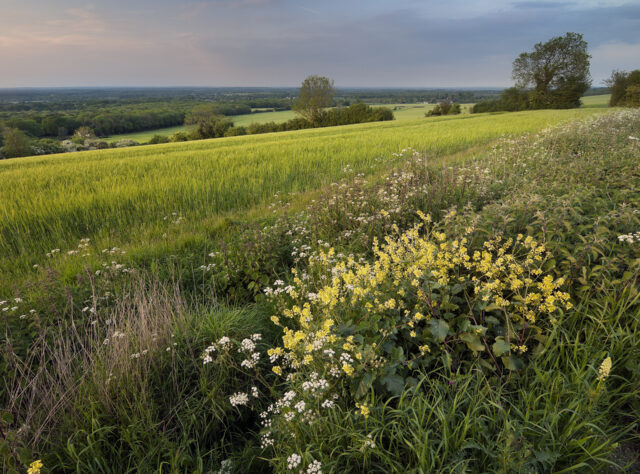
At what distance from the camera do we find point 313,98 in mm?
65312

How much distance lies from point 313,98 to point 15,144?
1921 inches

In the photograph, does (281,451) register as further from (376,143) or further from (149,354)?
(376,143)

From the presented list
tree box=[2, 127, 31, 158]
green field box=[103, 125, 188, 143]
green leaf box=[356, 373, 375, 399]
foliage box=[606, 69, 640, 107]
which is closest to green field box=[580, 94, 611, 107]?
foliage box=[606, 69, 640, 107]

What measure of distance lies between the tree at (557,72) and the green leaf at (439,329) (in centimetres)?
6938

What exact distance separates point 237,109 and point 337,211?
7968cm

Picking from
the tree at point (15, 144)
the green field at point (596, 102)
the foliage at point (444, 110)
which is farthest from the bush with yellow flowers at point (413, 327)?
the green field at point (596, 102)

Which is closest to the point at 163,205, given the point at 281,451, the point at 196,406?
the point at 196,406

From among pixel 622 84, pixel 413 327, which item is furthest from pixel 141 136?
pixel 622 84

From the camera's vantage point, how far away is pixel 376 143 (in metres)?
14.3

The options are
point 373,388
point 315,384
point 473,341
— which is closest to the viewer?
A: point 315,384

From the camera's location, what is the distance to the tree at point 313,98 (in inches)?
2542

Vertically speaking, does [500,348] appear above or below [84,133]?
below

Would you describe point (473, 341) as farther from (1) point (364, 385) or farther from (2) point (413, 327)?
(1) point (364, 385)

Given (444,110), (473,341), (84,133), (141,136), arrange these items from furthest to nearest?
(444,110) < (141,136) < (84,133) < (473,341)
